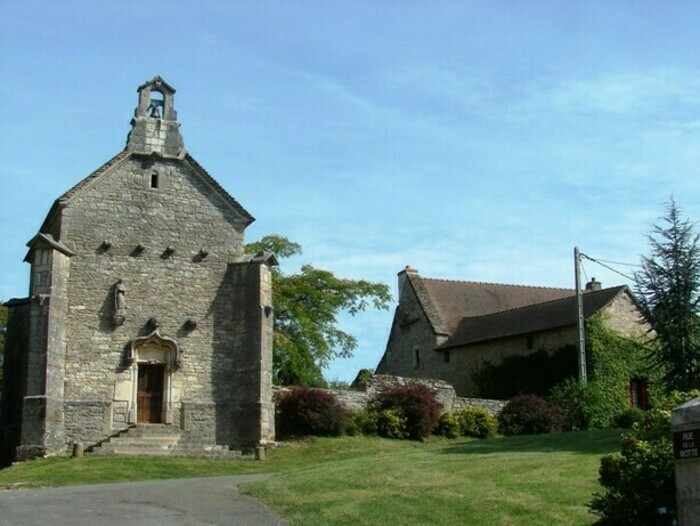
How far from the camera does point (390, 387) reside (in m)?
34.8

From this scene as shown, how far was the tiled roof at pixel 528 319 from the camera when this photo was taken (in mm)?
41375

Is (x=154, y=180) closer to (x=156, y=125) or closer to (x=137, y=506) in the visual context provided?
(x=156, y=125)

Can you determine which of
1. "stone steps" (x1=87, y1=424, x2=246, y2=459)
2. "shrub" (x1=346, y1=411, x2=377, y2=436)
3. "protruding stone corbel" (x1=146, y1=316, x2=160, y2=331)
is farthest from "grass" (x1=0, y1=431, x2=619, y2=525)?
→ "protruding stone corbel" (x1=146, y1=316, x2=160, y2=331)

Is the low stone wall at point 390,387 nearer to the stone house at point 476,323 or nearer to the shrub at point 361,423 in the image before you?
the shrub at point 361,423

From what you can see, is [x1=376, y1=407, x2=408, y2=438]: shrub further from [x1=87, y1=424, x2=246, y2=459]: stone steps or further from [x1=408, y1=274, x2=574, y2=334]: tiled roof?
[x1=408, y1=274, x2=574, y2=334]: tiled roof

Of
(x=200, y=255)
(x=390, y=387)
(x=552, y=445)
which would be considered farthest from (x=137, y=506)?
(x=390, y=387)

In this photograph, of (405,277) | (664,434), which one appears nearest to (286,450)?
(664,434)

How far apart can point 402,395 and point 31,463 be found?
12.3 metres

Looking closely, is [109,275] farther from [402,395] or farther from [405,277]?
[405,277]

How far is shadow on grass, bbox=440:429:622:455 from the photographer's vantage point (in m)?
23.7

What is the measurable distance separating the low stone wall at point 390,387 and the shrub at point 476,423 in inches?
34.4

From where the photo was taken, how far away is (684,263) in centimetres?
3103

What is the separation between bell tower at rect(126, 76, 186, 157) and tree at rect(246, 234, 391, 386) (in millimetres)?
15836

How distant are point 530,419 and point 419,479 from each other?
17.3 m
